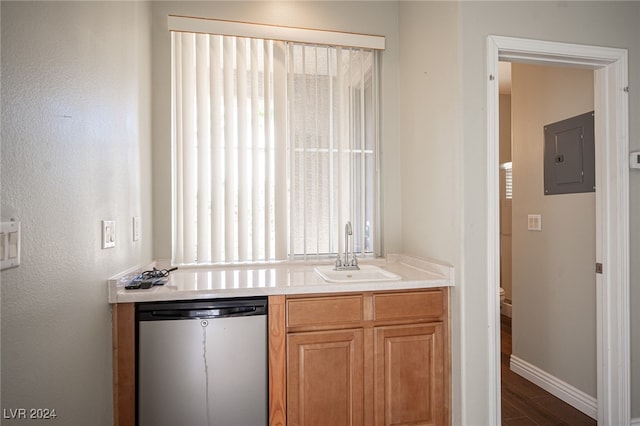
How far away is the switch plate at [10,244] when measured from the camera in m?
0.79

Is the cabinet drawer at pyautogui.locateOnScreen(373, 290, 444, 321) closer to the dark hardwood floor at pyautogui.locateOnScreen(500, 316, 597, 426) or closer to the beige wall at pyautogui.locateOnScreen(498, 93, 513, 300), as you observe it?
the dark hardwood floor at pyautogui.locateOnScreen(500, 316, 597, 426)

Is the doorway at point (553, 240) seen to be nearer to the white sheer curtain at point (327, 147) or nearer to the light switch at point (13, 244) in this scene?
the white sheer curtain at point (327, 147)

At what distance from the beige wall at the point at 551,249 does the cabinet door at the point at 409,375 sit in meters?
1.12

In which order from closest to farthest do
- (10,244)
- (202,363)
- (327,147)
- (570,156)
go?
(10,244) < (202,363) < (570,156) < (327,147)

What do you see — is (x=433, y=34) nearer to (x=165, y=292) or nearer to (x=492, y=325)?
(x=492, y=325)

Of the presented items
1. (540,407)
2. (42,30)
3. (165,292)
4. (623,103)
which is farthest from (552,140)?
(42,30)

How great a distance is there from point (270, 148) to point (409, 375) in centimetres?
166

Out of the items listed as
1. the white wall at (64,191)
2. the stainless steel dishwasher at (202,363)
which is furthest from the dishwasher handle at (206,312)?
the white wall at (64,191)

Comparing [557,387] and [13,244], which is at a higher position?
[13,244]

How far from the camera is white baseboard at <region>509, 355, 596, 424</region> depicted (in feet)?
7.09

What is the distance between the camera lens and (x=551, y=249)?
248cm

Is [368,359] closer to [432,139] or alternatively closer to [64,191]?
[432,139]

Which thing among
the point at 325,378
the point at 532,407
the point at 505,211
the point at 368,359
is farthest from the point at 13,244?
the point at 505,211

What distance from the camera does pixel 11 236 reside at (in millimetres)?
827
